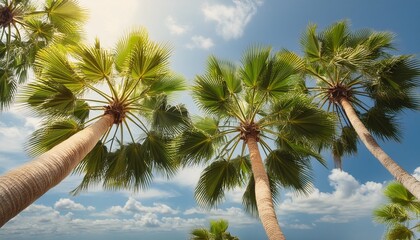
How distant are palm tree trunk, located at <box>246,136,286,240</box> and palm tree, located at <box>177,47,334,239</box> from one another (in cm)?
4

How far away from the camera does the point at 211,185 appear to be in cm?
862

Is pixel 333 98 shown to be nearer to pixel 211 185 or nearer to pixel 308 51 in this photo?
pixel 308 51

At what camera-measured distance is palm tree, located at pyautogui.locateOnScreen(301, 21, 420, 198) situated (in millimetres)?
9469

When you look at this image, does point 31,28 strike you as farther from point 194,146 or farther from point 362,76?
point 362,76

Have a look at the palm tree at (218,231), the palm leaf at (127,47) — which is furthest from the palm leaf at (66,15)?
the palm tree at (218,231)

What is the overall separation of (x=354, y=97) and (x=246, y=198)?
6.01m

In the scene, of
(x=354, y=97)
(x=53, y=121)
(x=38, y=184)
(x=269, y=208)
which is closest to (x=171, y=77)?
(x=53, y=121)

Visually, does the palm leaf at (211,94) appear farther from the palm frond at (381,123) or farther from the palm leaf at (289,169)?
the palm frond at (381,123)

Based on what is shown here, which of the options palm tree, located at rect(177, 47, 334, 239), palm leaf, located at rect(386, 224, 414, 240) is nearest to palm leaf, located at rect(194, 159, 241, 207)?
palm tree, located at rect(177, 47, 334, 239)

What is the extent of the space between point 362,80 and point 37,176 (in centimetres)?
1102

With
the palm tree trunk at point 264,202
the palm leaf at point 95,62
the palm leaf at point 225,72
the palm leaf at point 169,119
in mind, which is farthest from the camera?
the palm leaf at point 225,72

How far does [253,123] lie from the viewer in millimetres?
8469

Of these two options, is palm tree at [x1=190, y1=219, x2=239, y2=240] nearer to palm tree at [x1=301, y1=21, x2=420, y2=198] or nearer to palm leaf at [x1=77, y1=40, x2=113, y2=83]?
palm tree at [x1=301, y1=21, x2=420, y2=198]

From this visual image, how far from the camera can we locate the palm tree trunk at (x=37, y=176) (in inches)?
132
